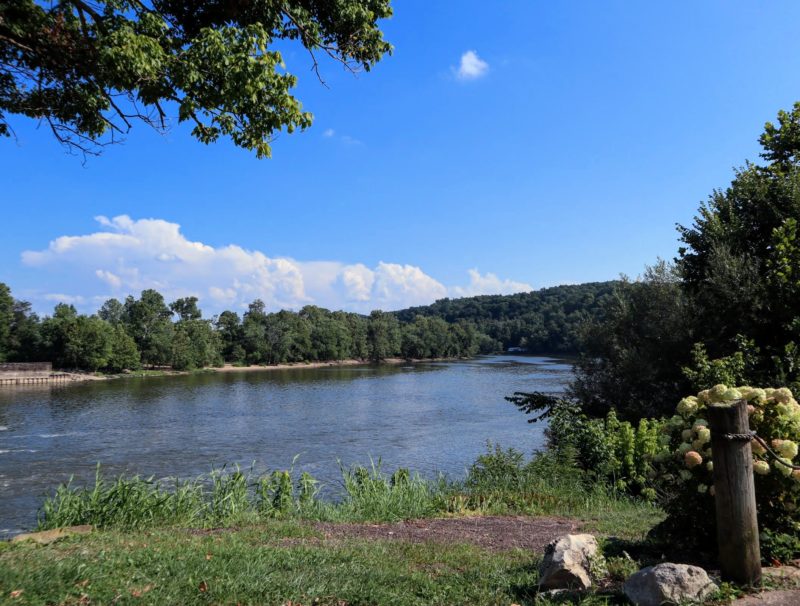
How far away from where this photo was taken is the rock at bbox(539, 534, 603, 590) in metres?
3.99

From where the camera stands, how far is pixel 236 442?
25078 mm

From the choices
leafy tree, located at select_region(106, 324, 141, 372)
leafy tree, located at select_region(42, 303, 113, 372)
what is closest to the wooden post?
leafy tree, located at select_region(42, 303, 113, 372)

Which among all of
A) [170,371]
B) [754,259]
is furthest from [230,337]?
[754,259]

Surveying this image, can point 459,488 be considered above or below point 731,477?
below

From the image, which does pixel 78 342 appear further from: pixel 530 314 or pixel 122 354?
pixel 530 314

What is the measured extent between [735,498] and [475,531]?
12.9ft

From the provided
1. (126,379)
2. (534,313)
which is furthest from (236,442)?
(534,313)

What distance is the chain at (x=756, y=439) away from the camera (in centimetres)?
376

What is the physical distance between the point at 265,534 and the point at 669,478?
4.63 metres

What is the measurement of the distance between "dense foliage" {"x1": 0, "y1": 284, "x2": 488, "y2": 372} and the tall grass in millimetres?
69673

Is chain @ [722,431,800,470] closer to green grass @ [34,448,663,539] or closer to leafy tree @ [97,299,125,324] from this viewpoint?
green grass @ [34,448,663,539]

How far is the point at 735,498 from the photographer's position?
12.2ft

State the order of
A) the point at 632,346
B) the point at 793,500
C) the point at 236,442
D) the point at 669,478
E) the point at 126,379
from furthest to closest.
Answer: the point at 126,379 → the point at 236,442 → the point at 632,346 → the point at 669,478 → the point at 793,500

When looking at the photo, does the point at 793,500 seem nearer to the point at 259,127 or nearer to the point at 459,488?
the point at 259,127
